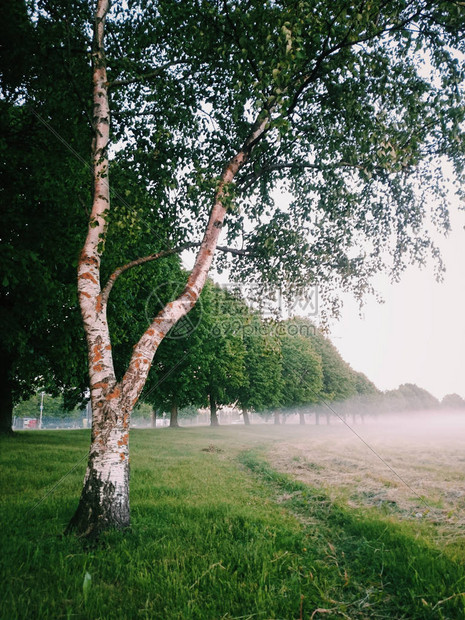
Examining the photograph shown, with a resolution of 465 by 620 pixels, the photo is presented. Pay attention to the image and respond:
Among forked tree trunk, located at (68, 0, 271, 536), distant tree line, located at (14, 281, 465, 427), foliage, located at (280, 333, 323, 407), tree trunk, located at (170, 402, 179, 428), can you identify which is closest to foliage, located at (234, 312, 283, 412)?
distant tree line, located at (14, 281, 465, 427)

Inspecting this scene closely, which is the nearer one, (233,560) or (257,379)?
(233,560)

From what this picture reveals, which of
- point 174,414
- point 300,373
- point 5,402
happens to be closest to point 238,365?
point 174,414

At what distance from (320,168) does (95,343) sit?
631 cm

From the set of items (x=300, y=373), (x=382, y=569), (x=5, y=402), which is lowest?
(x=382, y=569)

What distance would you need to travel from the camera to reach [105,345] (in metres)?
5.71

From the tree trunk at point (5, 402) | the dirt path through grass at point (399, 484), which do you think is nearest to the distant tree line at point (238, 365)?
the dirt path through grass at point (399, 484)

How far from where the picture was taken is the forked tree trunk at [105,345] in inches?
201

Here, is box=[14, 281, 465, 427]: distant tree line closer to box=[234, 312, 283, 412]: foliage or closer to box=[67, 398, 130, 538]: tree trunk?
box=[234, 312, 283, 412]: foliage

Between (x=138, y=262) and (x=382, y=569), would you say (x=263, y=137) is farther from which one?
(x=382, y=569)

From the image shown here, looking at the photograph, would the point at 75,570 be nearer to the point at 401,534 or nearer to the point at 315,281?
the point at 401,534

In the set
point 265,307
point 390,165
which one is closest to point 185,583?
point 265,307

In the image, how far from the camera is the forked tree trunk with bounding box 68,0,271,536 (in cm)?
511

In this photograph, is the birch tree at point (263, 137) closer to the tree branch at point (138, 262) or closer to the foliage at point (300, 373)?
the tree branch at point (138, 262)

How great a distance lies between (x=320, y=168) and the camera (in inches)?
305
